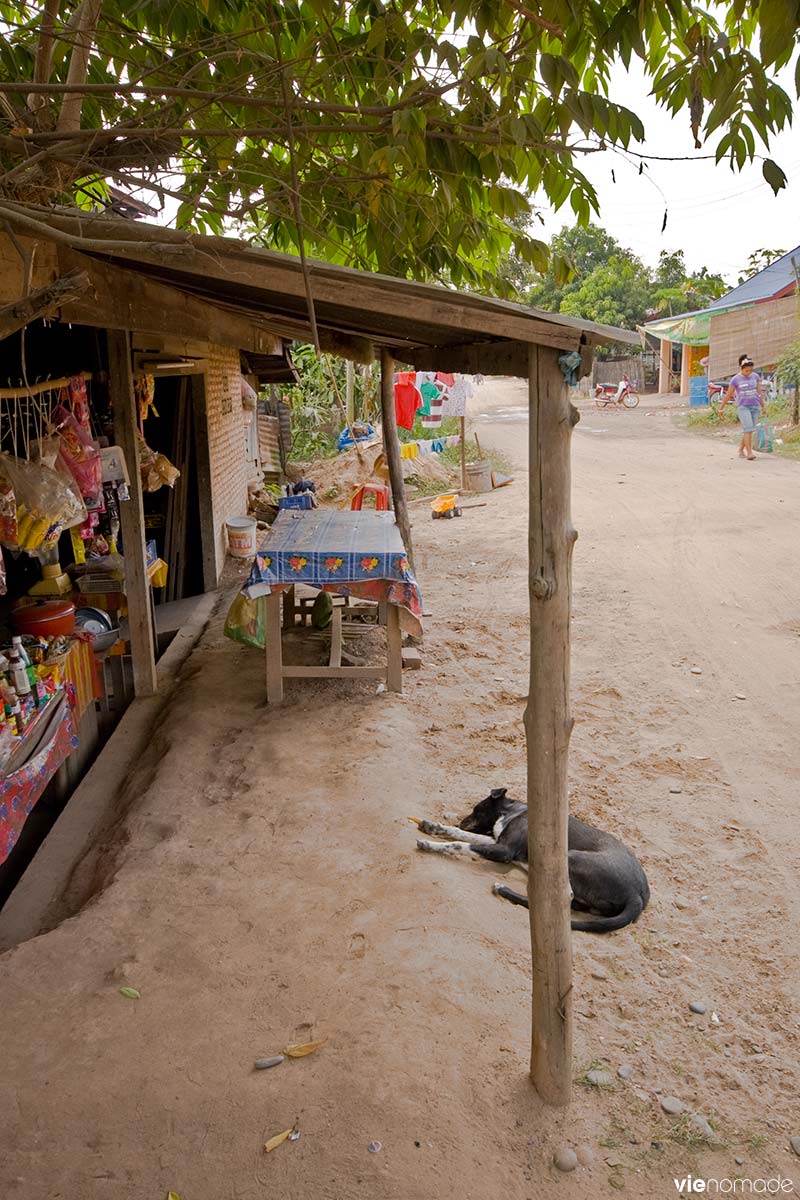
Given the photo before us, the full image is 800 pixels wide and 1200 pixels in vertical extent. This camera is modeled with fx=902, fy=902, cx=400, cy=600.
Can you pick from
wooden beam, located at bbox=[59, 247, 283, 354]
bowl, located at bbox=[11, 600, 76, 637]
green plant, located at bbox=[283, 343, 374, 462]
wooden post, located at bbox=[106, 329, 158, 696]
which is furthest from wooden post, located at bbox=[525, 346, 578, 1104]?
green plant, located at bbox=[283, 343, 374, 462]

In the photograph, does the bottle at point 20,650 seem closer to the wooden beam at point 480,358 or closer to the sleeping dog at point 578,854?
the sleeping dog at point 578,854

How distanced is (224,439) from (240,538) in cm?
125

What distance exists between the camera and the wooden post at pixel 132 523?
6.37 metres

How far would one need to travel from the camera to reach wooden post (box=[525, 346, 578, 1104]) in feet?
9.29

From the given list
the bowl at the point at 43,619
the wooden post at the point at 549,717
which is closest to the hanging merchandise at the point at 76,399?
the bowl at the point at 43,619

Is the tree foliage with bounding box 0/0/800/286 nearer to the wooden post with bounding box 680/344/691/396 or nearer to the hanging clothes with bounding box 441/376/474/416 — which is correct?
the hanging clothes with bounding box 441/376/474/416

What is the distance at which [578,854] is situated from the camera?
4.46 metres

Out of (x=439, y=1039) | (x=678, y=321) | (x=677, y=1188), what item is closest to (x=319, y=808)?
(x=439, y=1039)

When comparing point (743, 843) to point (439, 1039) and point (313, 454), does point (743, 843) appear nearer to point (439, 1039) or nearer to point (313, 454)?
point (439, 1039)

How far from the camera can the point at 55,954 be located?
382 centimetres

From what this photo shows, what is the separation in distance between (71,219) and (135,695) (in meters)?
5.05

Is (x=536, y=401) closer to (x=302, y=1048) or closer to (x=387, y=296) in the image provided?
(x=387, y=296)

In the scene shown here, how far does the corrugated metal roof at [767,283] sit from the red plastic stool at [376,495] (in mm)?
16026

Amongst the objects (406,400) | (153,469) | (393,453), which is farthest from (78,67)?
(406,400)
